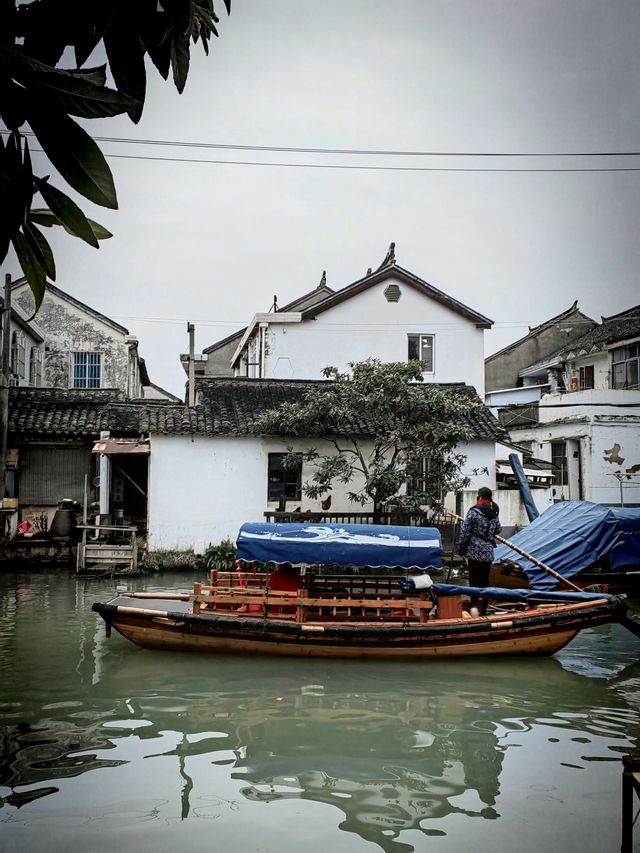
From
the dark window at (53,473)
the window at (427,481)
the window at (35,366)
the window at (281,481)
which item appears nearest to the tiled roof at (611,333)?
the window at (427,481)

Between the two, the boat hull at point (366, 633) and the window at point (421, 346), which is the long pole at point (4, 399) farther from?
the window at point (421, 346)

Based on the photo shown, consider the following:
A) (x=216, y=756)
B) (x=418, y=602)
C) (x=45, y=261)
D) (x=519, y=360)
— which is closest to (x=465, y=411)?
(x=418, y=602)

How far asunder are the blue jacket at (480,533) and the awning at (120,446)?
31.5 ft

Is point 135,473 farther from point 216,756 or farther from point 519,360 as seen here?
point 519,360

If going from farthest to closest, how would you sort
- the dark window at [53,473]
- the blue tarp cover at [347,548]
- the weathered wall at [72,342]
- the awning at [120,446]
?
the weathered wall at [72,342]
the dark window at [53,473]
the awning at [120,446]
the blue tarp cover at [347,548]

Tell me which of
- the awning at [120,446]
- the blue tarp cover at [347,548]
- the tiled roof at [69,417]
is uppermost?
the tiled roof at [69,417]

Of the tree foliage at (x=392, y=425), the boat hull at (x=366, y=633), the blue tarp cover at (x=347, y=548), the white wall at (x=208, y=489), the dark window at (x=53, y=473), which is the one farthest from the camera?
the dark window at (x=53, y=473)

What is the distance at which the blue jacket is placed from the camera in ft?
34.9

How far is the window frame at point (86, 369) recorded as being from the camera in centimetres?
2731

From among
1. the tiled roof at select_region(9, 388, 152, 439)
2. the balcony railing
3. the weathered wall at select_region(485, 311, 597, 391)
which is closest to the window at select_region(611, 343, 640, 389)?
the balcony railing

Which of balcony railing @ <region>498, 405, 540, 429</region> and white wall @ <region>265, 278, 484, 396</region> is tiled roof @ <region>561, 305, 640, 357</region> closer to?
balcony railing @ <region>498, 405, 540, 429</region>

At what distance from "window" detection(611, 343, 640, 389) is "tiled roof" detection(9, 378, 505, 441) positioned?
8.32 meters

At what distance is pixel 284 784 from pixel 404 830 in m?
1.13

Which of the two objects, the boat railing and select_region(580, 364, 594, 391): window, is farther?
select_region(580, 364, 594, 391): window
